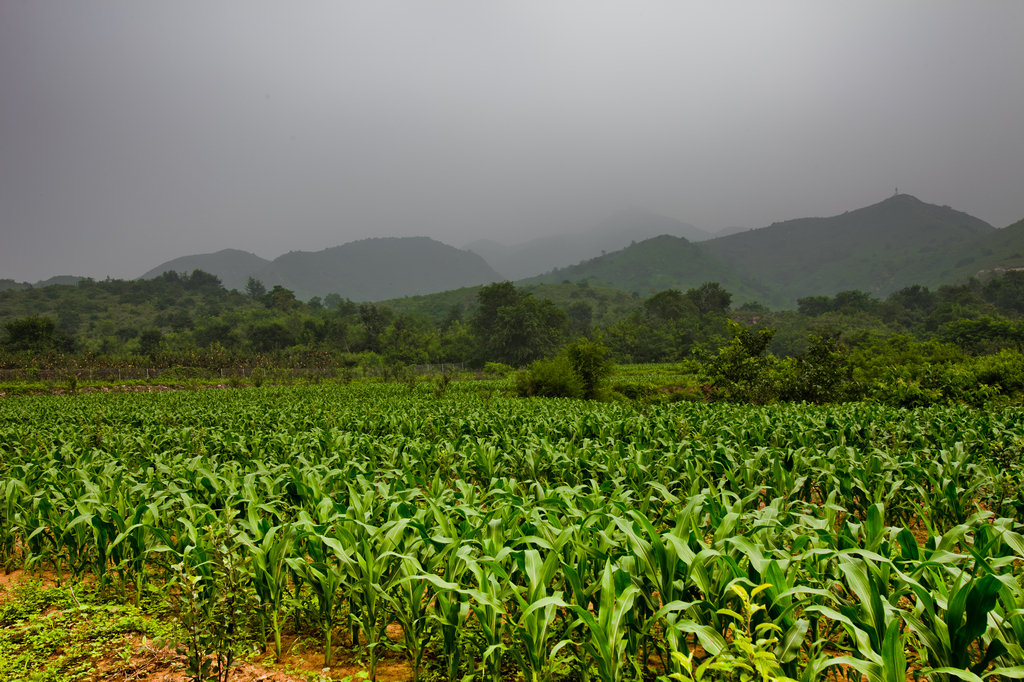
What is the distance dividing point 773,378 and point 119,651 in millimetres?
18859

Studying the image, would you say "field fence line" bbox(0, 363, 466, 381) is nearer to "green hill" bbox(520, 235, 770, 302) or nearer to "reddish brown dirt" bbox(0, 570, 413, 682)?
"reddish brown dirt" bbox(0, 570, 413, 682)

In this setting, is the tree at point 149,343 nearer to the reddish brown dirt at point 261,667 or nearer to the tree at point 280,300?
the tree at point 280,300

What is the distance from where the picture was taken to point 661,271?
563 feet

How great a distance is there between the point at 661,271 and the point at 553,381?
164 metres

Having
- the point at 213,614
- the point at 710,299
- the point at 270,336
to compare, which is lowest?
the point at 213,614

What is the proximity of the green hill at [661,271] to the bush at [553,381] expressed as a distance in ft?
463

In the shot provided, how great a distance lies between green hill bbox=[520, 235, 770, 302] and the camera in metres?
163

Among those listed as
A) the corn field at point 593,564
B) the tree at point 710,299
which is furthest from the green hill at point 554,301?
the corn field at point 593,564

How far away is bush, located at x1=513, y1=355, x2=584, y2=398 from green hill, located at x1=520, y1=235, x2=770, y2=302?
141091mm

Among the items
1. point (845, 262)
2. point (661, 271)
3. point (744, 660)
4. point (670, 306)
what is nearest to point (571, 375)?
point (744, 660)

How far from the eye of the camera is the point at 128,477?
4.50 metres

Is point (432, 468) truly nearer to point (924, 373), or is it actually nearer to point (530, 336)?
point (924, 373)

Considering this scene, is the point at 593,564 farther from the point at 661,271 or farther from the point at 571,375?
the point at 661,271

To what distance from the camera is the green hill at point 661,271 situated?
163000 mm
